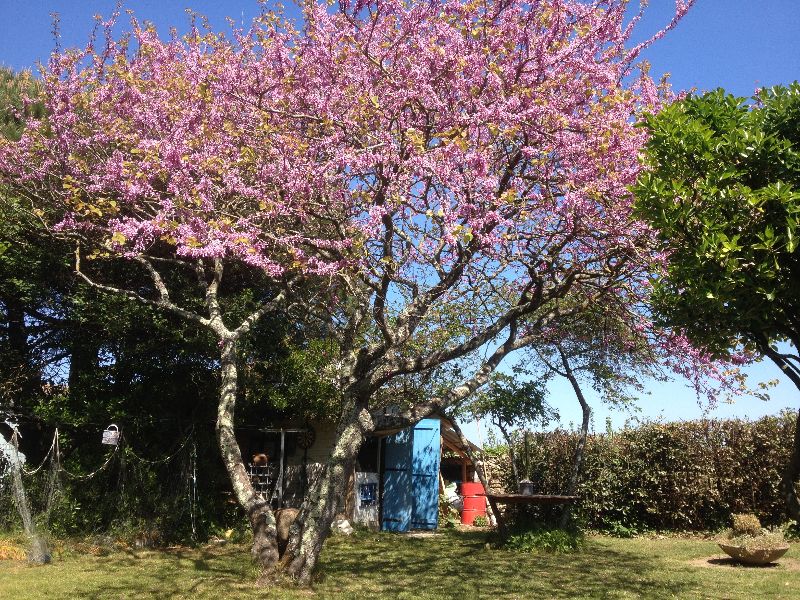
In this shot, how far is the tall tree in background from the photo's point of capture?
632 centimetres

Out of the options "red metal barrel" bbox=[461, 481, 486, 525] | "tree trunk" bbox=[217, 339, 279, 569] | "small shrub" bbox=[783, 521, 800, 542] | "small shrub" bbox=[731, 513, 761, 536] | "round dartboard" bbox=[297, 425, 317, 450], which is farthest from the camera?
"red metal barrel" bbox=[461, 481, 486, 525]

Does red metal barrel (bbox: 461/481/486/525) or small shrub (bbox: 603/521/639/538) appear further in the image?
red metal barrel (bbox: 461/481/486/525)

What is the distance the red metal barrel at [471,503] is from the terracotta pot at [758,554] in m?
8.63

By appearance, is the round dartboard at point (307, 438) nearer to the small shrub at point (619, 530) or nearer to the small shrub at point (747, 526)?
the small shrub at point (619, 530)

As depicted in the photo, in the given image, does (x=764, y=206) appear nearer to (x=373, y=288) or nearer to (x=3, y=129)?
(x=373, y=288)

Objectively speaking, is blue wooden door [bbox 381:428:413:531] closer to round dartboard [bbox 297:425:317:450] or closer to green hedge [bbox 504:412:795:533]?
round dartboard [bbox 297:425:317:450]

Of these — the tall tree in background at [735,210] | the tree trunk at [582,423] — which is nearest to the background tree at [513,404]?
the tree trunk at [582,423]

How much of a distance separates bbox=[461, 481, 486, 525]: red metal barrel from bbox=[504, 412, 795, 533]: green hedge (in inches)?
116

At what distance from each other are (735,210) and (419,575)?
665cm

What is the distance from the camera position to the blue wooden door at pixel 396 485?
54.4 ft

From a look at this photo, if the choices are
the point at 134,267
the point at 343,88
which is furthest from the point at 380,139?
the point at 134,267

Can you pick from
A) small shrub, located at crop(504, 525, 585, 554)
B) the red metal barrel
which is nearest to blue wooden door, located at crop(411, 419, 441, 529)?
Answer: the red metal barrel

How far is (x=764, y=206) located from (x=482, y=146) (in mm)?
3355

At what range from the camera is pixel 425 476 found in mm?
17297
